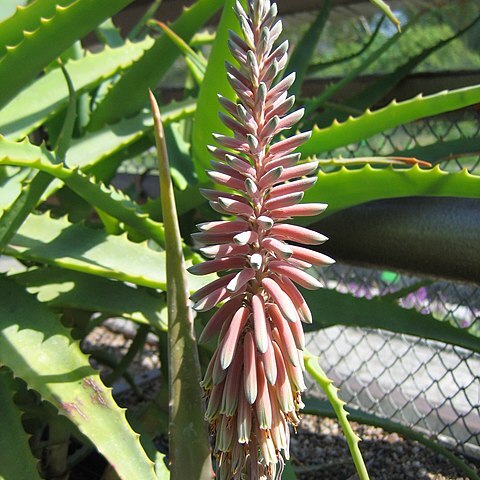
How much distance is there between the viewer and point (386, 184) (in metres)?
0.63

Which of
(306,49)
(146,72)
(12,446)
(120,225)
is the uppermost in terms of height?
(306,49)

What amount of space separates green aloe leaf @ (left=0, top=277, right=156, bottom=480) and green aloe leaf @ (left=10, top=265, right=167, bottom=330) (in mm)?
52

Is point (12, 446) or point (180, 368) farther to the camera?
point (12, 446)

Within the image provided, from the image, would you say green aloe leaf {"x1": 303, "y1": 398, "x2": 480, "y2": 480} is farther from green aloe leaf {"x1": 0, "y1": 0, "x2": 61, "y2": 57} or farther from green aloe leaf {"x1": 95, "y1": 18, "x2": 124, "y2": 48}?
green aloe leaf {"x1": 95, "y1": 18, "x2": 124, "y2": 48}

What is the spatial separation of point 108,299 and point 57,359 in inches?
5.2

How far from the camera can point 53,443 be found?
0.86m

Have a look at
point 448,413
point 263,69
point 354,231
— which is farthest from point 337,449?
point 263,69

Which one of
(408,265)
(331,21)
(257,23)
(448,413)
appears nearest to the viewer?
(257,23)

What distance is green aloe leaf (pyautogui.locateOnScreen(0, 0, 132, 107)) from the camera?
64 cm

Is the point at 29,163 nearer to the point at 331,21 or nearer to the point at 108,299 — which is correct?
the point at 108,299

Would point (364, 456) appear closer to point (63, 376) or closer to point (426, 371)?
point (426, 371)

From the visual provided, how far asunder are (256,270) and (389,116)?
13.3 inches

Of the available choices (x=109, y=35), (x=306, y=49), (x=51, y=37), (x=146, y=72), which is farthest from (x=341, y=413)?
(x=109, y=35)

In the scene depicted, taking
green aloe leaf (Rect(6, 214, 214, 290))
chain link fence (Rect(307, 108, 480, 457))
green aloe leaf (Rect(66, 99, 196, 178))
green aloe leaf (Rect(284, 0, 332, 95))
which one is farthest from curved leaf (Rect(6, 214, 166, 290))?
green aloe leaf (Rect(284, 0, 332, 95))
